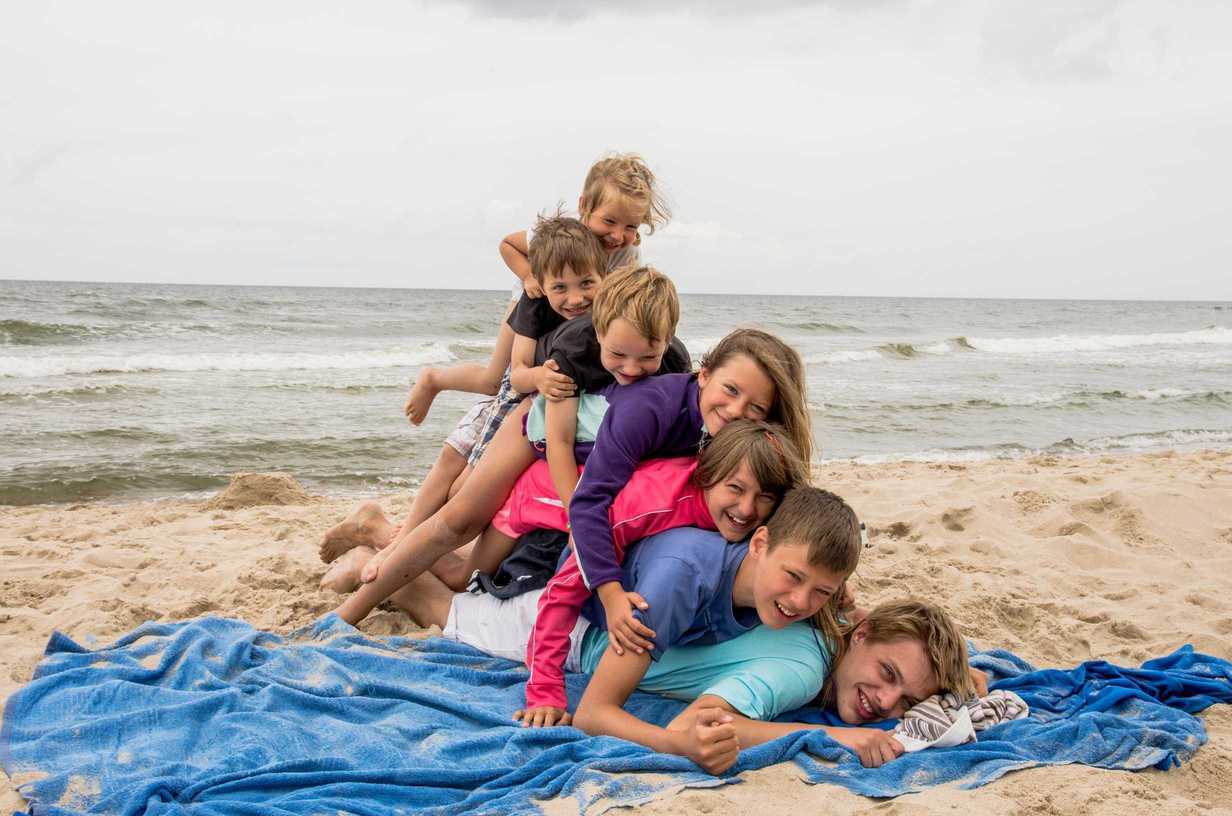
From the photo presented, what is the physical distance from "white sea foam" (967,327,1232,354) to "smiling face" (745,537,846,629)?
26.6 metres

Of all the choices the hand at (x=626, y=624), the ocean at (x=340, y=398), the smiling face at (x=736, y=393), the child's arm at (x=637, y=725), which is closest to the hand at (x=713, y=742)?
the child's arm at (x=637, y=725)

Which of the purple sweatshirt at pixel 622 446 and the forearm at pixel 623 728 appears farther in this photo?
the purple sweatshirt at pixel 622 446

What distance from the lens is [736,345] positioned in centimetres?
356

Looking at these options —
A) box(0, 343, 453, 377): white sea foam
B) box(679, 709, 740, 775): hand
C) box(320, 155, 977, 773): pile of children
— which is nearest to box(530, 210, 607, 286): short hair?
box(320, 155, 977, 773): pile of children

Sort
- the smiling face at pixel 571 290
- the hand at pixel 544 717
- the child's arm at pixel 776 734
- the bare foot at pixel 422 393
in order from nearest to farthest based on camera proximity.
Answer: the child's arm at pixel 776 734 → the hand at pixel 544 717 → the smiling face at pixel 571 290 → the bare foot at pixel 422 393

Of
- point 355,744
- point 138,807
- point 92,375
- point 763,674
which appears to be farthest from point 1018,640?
point 92,375

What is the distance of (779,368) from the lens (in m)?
3.53

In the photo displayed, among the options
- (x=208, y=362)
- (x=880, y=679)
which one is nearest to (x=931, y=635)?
(x=880, y=679)

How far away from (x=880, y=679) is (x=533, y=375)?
182cm

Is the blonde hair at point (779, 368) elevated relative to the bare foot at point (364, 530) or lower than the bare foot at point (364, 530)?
elevated

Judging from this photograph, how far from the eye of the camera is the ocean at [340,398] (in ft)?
30.3

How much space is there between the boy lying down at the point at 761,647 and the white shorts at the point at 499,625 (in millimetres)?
34

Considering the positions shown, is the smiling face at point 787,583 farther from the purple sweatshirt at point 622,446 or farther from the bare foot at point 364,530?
the bare foot at point 364,530

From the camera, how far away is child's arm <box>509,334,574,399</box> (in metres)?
3.78
